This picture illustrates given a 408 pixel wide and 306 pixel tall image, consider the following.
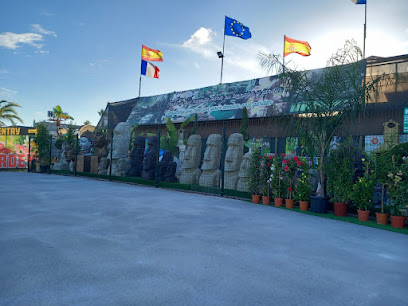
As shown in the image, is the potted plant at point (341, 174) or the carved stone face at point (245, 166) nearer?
the potted plant at point (341, 174)

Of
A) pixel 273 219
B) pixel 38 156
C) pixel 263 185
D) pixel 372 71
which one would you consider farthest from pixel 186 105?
pixel 273 219

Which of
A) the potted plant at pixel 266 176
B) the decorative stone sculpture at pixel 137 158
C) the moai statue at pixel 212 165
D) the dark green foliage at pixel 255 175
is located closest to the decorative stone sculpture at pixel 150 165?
the decorative stone sculpture at pixel 137 158

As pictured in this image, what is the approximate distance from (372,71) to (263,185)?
9276 mm

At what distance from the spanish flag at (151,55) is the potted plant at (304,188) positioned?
74.6 ft

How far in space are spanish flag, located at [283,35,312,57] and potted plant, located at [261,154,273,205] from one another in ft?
50.8

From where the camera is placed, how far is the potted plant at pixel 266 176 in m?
8.22

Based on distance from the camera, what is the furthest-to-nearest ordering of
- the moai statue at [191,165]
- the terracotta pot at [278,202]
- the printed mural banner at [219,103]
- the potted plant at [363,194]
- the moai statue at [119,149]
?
the printed mural banner at [219,103] < the moai statue at [119,149] < the moai statue at [191,165] < the terracotta pot at [278,202] < the potted plant at [363,194]

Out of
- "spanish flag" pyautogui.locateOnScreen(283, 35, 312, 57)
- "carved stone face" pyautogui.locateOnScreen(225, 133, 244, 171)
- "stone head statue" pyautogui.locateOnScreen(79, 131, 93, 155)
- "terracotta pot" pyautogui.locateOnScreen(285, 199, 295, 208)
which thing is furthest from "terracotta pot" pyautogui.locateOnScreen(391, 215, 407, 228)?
"spanish flag" pyautogui.locateOnScreen(283, 35, 312, 57)

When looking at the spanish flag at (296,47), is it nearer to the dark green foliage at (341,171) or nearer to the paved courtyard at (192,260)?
the dark green foliage at (341,171)

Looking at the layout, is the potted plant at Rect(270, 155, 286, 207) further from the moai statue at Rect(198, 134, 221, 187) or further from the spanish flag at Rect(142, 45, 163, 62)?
the spanish flag at Rect(142, 45, 163, 62)

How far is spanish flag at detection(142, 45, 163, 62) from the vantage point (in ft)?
88.9

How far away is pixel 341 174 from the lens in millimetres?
6719

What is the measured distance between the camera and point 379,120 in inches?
519

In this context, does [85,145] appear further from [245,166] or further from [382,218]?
[382,218]
